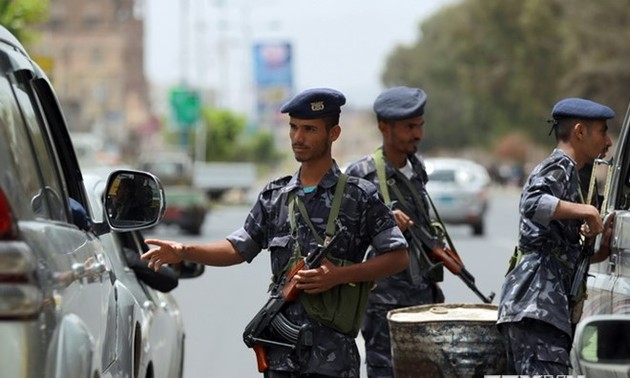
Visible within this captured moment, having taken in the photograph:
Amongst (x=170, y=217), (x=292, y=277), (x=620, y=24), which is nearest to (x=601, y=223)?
(x=292, y=277)

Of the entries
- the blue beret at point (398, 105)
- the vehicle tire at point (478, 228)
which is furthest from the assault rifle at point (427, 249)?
the vehicle tire at point (478, 228)

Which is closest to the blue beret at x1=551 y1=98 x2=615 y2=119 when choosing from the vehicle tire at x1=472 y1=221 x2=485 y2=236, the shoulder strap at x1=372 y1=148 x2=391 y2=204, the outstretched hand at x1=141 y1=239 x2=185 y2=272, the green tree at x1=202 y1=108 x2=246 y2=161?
the outstretched hand at x1=141 y1=239 x2=185 y2=272

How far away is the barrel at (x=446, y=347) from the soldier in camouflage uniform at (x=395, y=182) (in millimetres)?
1624

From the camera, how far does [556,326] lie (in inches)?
258

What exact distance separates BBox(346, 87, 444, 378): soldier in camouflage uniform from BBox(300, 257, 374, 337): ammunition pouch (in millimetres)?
2034

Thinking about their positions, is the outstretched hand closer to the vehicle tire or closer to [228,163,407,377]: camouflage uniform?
[228,163,407,377]: camouflage uniform

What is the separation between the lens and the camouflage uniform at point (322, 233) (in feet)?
20.9

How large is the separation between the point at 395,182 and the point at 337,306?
2348 millimetres

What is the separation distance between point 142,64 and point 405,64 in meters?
31.7

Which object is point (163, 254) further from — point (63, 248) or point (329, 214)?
point (63, 248)

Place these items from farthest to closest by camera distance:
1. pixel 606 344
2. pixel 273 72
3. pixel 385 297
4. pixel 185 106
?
pixel 273 72 → pixel 185 106 → pixel 385 297 → pixel 606 344

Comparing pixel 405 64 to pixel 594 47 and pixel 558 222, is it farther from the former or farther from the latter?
pixel 558 222

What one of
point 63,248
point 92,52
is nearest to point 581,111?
point 63,248

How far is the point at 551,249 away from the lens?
22.2 feet
